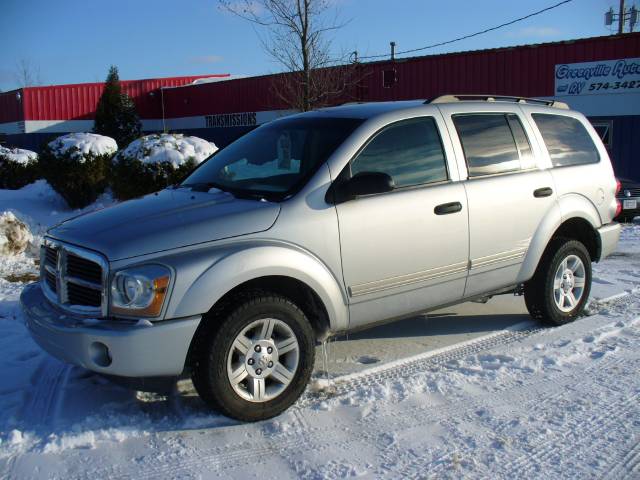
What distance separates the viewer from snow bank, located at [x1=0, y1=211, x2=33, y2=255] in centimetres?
810

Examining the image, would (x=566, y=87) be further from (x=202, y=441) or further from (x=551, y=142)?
(x=202, y=441)

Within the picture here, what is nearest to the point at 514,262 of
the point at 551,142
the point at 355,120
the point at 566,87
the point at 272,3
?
the point at 551,142

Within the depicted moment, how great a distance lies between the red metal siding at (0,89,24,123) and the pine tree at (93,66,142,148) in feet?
22.8

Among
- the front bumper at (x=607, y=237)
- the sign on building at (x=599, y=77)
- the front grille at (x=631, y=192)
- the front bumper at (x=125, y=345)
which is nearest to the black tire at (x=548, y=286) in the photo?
the front bumper at (x=607, y=237)

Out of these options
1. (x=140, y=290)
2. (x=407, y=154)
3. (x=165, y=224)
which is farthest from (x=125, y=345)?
(x=407, y=154)

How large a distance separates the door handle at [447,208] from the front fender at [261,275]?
0.94 metres

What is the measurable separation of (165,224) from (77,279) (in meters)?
0.58

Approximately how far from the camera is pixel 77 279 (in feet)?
12.0

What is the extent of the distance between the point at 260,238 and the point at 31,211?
35.5ft

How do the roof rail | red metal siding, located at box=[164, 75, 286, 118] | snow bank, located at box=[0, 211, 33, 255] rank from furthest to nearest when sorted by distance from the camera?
red metal siding, located at box=[164, 75, 286, 118], snow bank, located at box=[0, 211, 33, 255], the roof rail

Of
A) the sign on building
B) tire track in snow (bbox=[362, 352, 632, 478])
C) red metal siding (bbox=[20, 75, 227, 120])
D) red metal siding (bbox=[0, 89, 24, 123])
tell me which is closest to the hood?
tire track in snow (bbox=[362, 352, 632, 478])

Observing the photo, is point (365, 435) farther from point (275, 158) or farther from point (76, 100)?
point (76, 100)

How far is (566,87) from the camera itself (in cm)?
1878

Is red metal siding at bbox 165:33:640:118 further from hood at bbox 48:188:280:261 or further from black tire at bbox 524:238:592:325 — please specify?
hood at bbox 48:188:280:261
